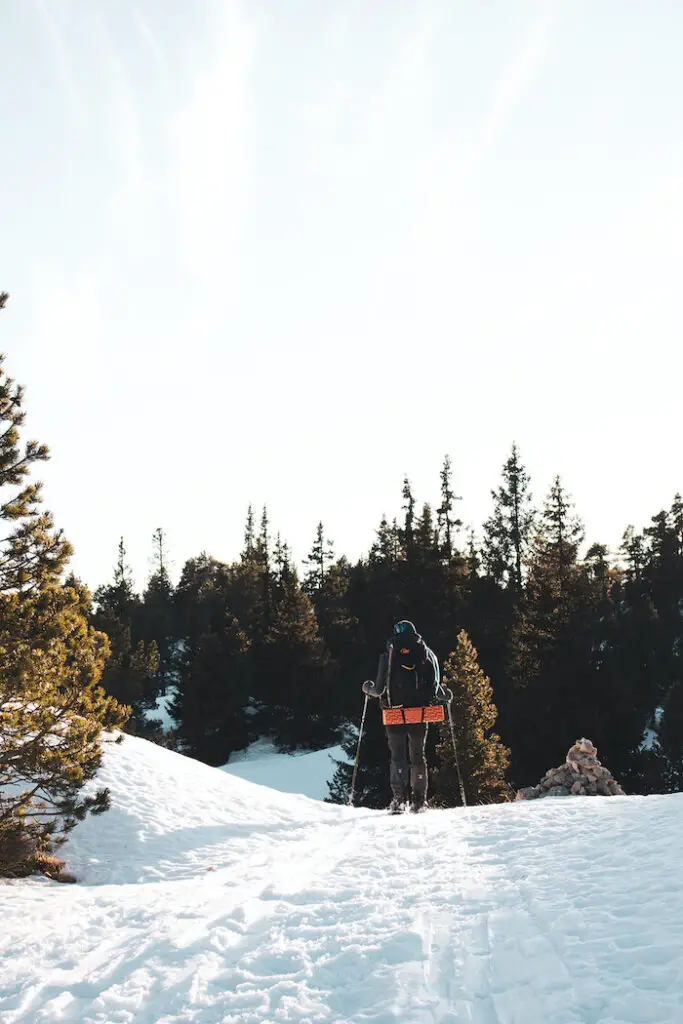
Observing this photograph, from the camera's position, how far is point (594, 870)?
18.5 feet

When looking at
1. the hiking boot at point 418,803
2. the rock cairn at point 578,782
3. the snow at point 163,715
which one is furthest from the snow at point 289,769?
the hiking boot at point 418,803

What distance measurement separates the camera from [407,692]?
10.3m

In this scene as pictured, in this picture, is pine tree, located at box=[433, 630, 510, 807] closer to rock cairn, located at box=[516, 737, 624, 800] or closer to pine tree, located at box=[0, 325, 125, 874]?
rock cairn, located at box=[516, 737, 624, 800]

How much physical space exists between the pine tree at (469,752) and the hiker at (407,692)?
30.7 feet

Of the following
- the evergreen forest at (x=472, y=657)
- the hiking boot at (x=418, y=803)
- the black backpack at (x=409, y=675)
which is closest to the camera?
the black backpack at (x=409, y=675)

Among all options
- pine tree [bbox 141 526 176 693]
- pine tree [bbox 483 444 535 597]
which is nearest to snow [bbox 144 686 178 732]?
pine tree [bbox 141 526 176 693]

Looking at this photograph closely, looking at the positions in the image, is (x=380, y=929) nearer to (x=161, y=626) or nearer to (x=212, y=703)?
(x=212, y=703)

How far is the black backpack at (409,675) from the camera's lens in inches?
405

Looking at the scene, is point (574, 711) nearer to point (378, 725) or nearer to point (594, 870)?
point (378, 725)

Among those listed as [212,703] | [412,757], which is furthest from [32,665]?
[212,703]

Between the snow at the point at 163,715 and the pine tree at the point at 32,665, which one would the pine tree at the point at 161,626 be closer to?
the snow at the point at 163,715

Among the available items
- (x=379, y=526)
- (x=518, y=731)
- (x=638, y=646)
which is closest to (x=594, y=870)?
(x=518, y=731)

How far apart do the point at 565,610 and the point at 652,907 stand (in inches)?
1256

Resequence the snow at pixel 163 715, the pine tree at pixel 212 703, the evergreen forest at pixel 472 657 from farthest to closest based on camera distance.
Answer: the snow at pixel 163 715
the pine tree at pixel 212 703
the evergreen forest at pixel 472 657
